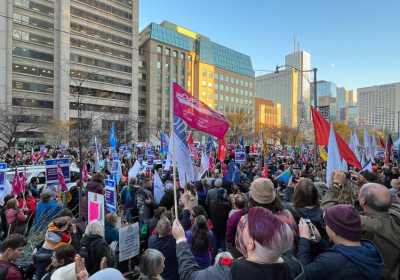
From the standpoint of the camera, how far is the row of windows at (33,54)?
153 ft

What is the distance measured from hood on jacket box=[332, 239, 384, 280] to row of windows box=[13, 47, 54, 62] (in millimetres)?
59796

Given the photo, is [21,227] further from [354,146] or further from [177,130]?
[354,146]

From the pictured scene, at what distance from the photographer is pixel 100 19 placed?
2174 inches

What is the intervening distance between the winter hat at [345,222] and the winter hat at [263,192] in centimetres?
69

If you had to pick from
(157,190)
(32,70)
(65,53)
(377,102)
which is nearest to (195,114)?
(157,190)

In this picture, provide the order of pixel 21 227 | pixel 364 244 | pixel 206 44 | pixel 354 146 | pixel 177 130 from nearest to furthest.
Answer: pixel 364 244 → pixel 177 130 → pixel 21 227 → pixel 354 146 → pixel 206 44

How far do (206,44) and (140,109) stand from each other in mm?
32307

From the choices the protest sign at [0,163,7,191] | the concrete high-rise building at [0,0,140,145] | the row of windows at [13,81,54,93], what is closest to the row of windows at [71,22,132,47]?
the concrete high-rise building at [0,0,140,145]

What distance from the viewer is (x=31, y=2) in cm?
4809

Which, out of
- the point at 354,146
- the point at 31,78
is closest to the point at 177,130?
the point at 354,146

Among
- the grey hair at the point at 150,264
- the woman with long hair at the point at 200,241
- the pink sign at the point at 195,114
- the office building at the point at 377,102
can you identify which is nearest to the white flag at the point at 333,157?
the pink sign at the point at 195,114

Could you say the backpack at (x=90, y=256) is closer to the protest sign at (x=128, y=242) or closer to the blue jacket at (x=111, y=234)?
the protest sign at (x=128, y=242)

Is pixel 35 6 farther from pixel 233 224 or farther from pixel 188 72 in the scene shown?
pixel 233 224

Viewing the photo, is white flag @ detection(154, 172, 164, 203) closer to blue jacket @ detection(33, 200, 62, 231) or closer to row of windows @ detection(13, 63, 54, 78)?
blue jacket @ detection(33, 200, 62, 231)
